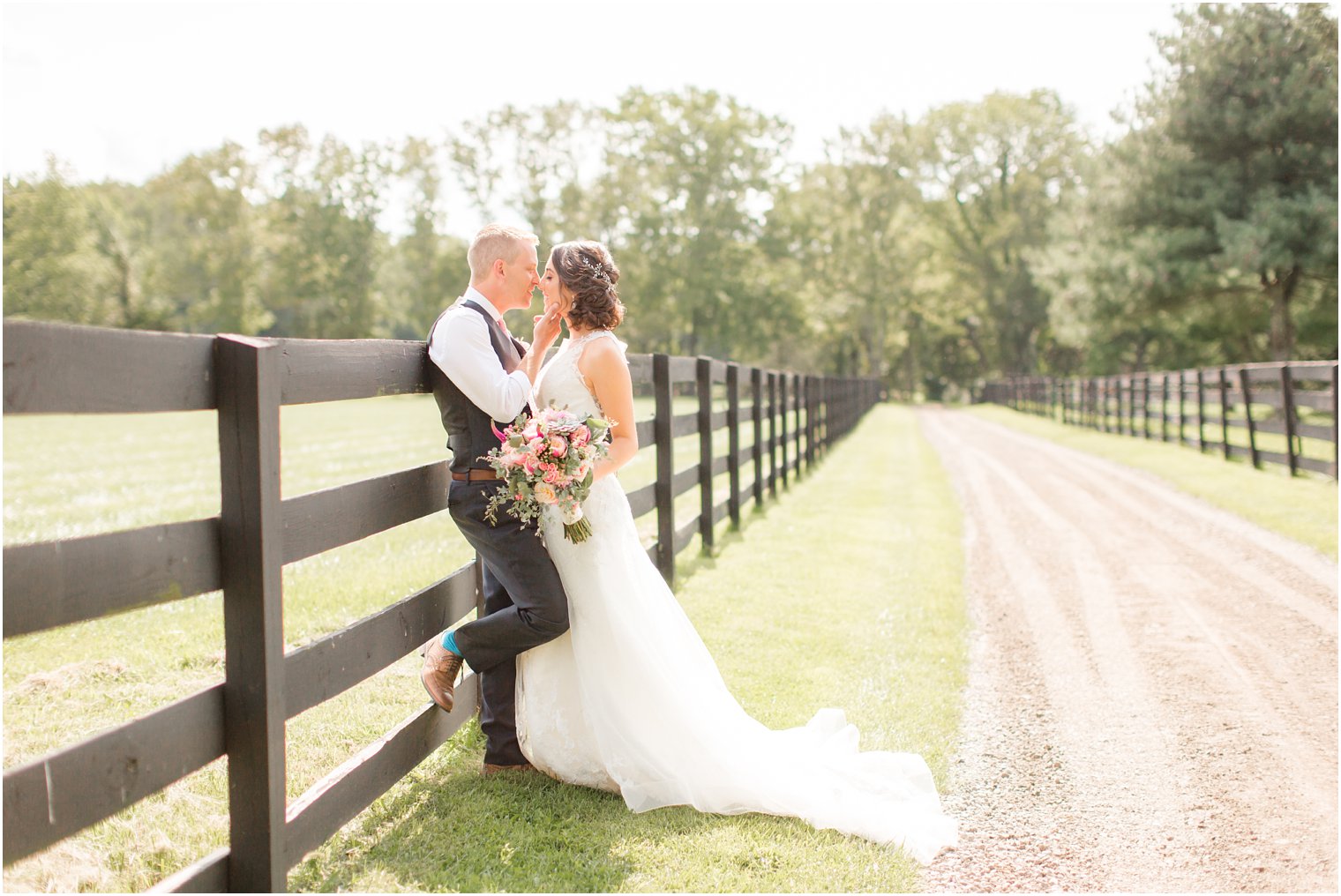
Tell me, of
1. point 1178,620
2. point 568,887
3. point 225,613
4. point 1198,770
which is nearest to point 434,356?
point 225,613

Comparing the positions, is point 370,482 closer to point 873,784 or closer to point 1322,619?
point 873,784

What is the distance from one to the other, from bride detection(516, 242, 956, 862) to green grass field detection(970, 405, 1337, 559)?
6.50 m

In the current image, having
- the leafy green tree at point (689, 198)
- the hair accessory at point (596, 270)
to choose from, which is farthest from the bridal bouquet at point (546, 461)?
the leafy green tree at point (689, 198)

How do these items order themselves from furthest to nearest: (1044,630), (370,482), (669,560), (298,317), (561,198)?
(298,317)
(561,198)
(669,560)
(1044,630)
(370,482)

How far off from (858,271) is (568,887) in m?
59.8

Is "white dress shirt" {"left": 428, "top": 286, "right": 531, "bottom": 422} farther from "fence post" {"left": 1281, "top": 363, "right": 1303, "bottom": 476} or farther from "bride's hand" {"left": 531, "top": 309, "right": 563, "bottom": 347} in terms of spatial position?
"fence post" {"left": 1281, "top": 363, "right": 1303, "bottom": 476}

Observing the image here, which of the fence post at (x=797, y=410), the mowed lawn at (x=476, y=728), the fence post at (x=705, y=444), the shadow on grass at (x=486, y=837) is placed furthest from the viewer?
the fence post at (x=797, y=410)

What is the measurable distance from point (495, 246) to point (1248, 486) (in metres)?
11.8

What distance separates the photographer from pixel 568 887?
3.03 metres

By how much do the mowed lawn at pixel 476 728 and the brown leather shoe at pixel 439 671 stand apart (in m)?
0.33

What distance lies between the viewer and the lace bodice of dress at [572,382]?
395 cm

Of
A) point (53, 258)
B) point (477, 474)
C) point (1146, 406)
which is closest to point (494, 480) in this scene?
point (477, 474)

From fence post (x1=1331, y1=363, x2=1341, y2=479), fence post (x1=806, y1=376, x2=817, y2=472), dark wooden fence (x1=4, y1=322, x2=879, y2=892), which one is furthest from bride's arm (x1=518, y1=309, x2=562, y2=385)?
fence post (x1=806, y1=376, x2=817, y2=472)

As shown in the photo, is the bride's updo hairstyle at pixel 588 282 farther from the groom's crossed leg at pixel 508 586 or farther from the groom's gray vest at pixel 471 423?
the groom's crossed leg at pixel 508 586
